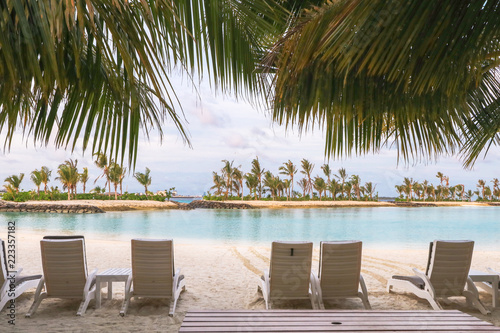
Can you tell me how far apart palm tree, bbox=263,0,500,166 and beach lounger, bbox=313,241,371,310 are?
1.71 meters

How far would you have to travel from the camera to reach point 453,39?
1745 millimetres

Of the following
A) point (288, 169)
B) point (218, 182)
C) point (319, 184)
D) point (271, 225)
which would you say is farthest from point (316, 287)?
point (319, 184)

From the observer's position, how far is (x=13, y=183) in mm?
40125

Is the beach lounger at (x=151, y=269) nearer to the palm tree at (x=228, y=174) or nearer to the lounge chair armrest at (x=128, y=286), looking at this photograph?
the lounge chair armrest at (x=128, y=286)

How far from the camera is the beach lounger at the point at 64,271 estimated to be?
468 cm

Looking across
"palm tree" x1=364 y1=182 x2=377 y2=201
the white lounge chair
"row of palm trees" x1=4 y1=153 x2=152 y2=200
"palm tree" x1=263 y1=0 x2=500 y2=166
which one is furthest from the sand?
"palm tree" x1=364 y1=182 x2=377 y2=201

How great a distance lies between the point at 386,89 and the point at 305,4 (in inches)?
32.8

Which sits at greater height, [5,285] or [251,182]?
[251,182]

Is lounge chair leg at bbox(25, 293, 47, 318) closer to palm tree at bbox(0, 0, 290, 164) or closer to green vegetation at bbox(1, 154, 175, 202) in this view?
palm tree at bbox(0, 0, 290, 164)

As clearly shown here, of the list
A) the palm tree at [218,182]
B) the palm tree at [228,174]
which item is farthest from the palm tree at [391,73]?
the palm tree at [218,182]

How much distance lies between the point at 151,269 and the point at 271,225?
31.3 meters

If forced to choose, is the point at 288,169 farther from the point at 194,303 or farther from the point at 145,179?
the point at 194,303

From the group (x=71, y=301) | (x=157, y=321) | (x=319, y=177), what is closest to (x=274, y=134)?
(x=157, y=321)

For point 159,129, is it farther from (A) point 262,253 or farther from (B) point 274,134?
(A) point 262,253
